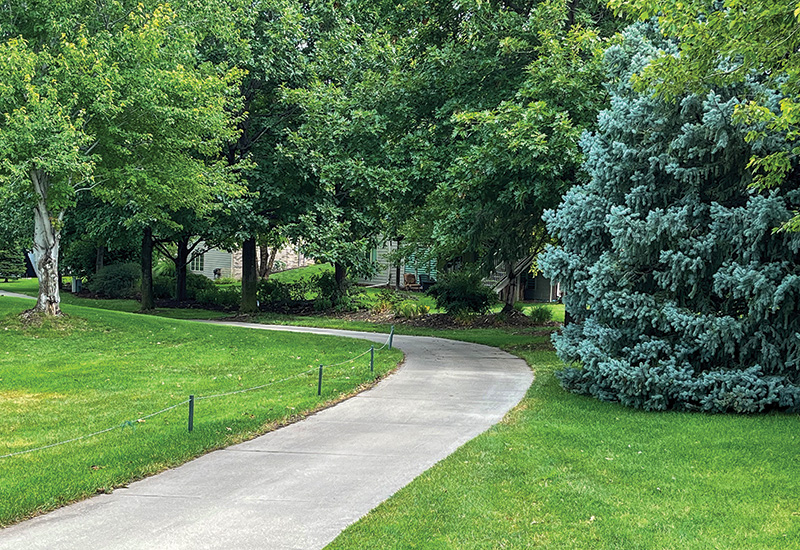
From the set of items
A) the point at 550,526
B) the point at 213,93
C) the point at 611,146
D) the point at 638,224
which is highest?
the point at 213,93

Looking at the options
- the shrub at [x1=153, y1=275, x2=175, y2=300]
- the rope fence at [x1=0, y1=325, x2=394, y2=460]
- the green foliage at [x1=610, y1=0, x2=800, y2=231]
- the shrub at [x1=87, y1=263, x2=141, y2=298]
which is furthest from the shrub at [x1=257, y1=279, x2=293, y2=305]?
the green foliage at [x1=610, y1=0, x2=800, y2=231]

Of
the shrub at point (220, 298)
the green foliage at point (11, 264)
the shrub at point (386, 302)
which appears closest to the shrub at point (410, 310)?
the shrub at point (386, 302)

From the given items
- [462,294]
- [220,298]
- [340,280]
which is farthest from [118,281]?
[462,294]

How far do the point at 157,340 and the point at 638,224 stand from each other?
498 inches

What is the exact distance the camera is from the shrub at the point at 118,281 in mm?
37375

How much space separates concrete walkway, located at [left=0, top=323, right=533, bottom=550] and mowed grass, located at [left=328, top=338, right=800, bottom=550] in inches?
16.5

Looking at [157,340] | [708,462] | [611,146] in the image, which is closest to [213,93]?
[157,340]

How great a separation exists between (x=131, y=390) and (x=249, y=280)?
17.2 metres

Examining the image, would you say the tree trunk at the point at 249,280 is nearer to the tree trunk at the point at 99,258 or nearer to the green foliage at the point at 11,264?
the tree trunk at the point at 99,258

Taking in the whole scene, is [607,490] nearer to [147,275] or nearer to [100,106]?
[100,106]

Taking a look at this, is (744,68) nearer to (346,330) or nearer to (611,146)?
(611,146)

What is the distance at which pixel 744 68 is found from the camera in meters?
9.40

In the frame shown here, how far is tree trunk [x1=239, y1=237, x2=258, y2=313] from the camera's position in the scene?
29.0 m

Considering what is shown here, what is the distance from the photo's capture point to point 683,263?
1047cm
